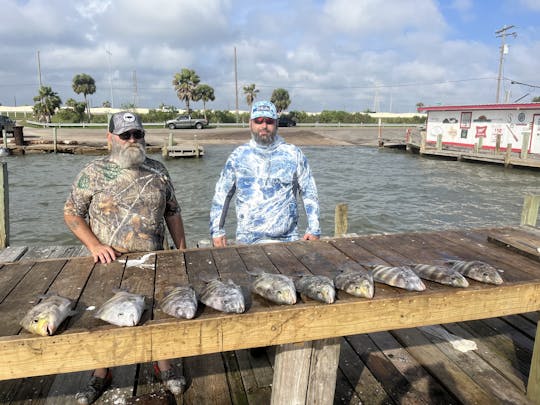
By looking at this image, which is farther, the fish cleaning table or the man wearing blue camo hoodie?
the man wearing blue camo hoodie

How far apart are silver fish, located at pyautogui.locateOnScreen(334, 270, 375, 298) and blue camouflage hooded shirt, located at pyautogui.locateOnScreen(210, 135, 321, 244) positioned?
146 cm

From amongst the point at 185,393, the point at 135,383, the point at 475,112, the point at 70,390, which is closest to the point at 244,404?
the point at 185,393

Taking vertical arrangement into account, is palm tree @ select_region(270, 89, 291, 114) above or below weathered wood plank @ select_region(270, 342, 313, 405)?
above

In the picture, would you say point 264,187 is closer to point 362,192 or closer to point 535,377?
point 535,377

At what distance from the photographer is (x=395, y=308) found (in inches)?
85.4

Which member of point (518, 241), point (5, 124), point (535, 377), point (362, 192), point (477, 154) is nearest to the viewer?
point (535, 377)

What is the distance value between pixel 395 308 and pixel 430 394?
1558mm

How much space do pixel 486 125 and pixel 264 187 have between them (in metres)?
28.3

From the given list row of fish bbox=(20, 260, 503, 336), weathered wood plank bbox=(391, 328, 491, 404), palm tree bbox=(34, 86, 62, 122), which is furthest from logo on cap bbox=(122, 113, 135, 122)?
palm tree bbox=(34, 86, 62, 122)

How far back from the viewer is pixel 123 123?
10.1ft

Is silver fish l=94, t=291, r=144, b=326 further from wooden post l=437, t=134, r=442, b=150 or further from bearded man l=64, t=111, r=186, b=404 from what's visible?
wooden post l=437, t=134, r=442, b=150

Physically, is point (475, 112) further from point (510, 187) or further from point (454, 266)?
point (454, 266)

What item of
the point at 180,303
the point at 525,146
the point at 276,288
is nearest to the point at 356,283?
the point at 276,288

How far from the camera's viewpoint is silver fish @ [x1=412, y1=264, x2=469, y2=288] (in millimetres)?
2320
